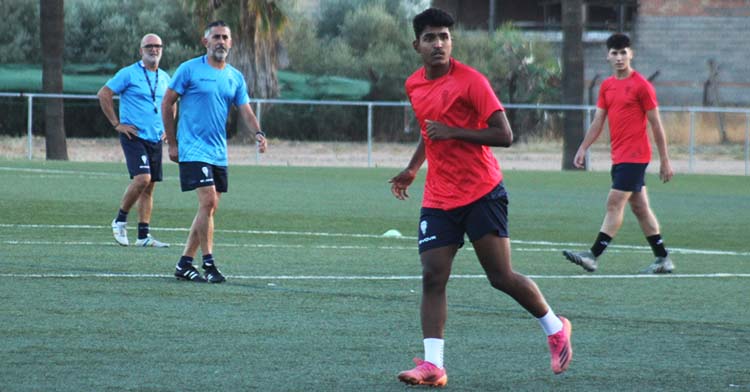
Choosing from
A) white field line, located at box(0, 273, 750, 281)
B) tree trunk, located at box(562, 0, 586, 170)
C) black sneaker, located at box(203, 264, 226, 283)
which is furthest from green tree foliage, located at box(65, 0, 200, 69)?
black sneaker, located at box(203, 264, 226, 283)

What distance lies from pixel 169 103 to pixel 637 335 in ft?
15.0

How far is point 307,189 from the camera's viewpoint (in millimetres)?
26047

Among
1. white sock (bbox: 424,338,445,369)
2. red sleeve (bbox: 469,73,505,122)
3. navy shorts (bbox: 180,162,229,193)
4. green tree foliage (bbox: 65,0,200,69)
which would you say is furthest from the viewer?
green tree foliage (bbox: 65,0,200,69)

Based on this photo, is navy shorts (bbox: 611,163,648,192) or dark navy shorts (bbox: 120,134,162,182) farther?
dark navy shorts (bbox: 120,134,162,182)

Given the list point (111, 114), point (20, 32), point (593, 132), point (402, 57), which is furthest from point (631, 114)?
point (20, 32)

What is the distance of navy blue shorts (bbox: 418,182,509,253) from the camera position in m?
7.68

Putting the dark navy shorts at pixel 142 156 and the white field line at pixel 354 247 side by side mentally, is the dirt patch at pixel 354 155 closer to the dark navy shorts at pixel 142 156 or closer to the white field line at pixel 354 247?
the white field line at pixel 354 247

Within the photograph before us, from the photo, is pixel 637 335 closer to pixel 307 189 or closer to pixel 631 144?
pixel 631 144

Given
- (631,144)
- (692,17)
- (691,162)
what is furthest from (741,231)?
(692,17)

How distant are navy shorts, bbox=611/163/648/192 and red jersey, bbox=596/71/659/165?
0.16 ft

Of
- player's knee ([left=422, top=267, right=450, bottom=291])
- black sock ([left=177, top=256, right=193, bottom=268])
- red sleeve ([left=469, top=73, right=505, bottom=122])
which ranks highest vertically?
red sleeve ([left=469, top=73, right=505, bottom=122])

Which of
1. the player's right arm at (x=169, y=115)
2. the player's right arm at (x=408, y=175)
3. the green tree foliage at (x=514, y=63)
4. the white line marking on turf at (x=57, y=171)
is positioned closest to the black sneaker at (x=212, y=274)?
the player's right arm at (x=169, y=115)

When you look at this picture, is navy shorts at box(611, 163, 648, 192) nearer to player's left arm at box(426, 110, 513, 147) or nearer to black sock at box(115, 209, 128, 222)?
black sock at box(115, 209, 128, 222)

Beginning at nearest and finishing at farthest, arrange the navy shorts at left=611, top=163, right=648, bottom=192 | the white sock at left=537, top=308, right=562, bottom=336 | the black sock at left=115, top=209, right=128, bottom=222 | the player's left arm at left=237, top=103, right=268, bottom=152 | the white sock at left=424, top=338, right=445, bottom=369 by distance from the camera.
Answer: the white sock at left=424, top=338, right=445, bottom=369
the white sock at left=537, top=308, right=562, bottom=336
the player's left arm at left=237, top=103, right=268, bottom=152
the navy shorts at left=611, top=163, right=648, bottom=192
the black sock at left=115, top=209, right=128, bottom=222
